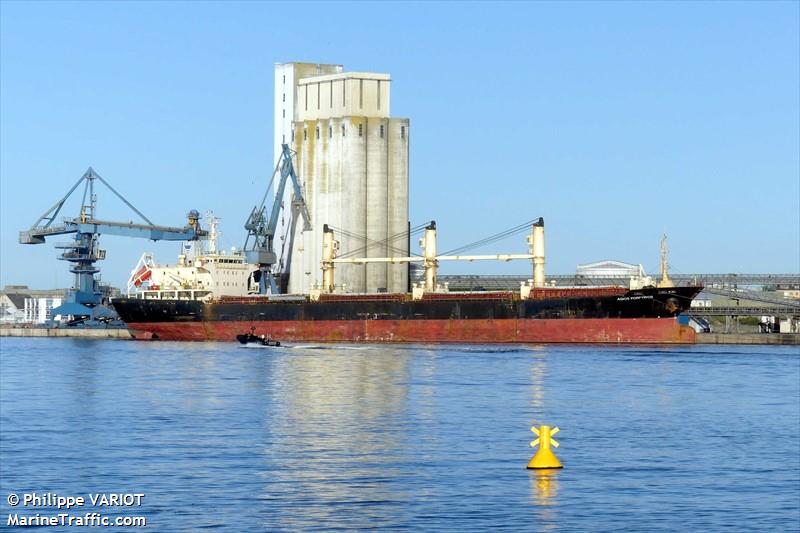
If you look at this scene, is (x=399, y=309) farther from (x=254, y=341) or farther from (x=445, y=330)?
(x=254, y=341)

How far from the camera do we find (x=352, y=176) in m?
93.4

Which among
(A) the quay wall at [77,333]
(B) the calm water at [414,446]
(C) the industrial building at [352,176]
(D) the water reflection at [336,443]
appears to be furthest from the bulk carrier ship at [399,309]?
(D) the water reflection at [336,443]

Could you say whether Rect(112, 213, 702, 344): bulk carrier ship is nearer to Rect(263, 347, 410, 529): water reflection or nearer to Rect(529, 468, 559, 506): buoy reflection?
Rect(263, 347, 410, 529): water reflection

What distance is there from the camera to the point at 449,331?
3012 inches

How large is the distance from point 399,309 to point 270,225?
22.6 m

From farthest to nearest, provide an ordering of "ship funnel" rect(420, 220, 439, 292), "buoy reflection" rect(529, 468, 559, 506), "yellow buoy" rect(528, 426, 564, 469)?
"ship funnel" rect(420, 220, 439, 292) → "yellow buoy" rect(528, 426, 564, 469) → "buoy reflection" rect(529, 468, 559, 506)

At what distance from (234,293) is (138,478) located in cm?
6894

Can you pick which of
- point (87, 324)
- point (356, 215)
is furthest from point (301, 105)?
point (87, 324)

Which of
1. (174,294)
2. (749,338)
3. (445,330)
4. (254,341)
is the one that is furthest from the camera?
(174,294)

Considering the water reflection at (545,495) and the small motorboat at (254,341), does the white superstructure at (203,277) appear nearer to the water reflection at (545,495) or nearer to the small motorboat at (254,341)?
the small motorboat at (254,341)

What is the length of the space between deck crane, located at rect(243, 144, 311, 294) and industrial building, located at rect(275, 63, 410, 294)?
2.19 ft

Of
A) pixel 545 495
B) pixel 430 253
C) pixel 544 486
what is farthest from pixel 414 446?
pixel 430 253

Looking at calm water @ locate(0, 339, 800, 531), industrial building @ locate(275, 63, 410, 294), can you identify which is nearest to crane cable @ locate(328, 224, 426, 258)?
industrial building @ locate(275, 63, 410, 294)

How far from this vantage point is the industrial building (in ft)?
307
